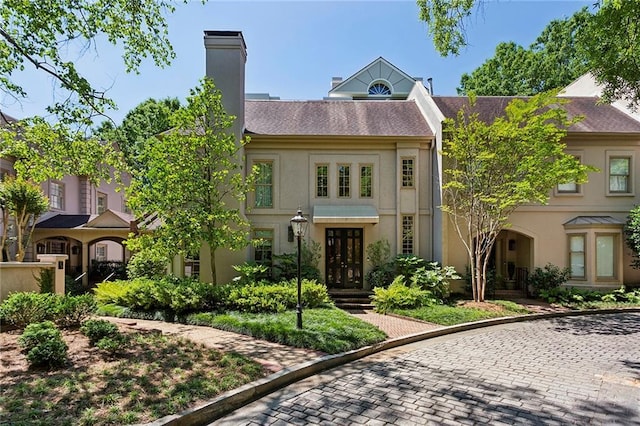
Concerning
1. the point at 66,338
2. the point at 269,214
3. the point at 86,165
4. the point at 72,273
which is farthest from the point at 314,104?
the point at 72,273

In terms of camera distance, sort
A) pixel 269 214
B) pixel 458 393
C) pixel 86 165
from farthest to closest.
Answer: pixel 269 214 → pixel 86 165 → pixel 458 393

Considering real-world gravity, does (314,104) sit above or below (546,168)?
above

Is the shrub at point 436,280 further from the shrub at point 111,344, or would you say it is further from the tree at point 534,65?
the tree at point 534,65

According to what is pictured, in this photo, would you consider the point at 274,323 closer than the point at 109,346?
No

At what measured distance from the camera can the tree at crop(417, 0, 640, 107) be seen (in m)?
7.52

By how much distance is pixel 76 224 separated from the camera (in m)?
18.7

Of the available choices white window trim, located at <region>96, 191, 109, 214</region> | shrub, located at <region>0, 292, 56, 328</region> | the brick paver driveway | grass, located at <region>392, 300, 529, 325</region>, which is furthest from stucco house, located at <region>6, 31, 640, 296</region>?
white window trim, located at <region>96, 191, 109, 214</region>

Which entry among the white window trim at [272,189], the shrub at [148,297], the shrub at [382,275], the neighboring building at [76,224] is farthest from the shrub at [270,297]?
the neighboring building at [76,224]

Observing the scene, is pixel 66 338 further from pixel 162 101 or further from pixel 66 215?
pixel 162 101

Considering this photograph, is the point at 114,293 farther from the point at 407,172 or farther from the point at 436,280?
the point at 407,172

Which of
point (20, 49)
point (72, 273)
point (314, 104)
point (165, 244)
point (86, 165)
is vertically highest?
point (314, 104)

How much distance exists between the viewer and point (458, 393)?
5.75m

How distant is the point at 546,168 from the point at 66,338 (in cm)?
1383

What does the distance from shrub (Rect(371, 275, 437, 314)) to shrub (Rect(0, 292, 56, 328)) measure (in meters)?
9.02
